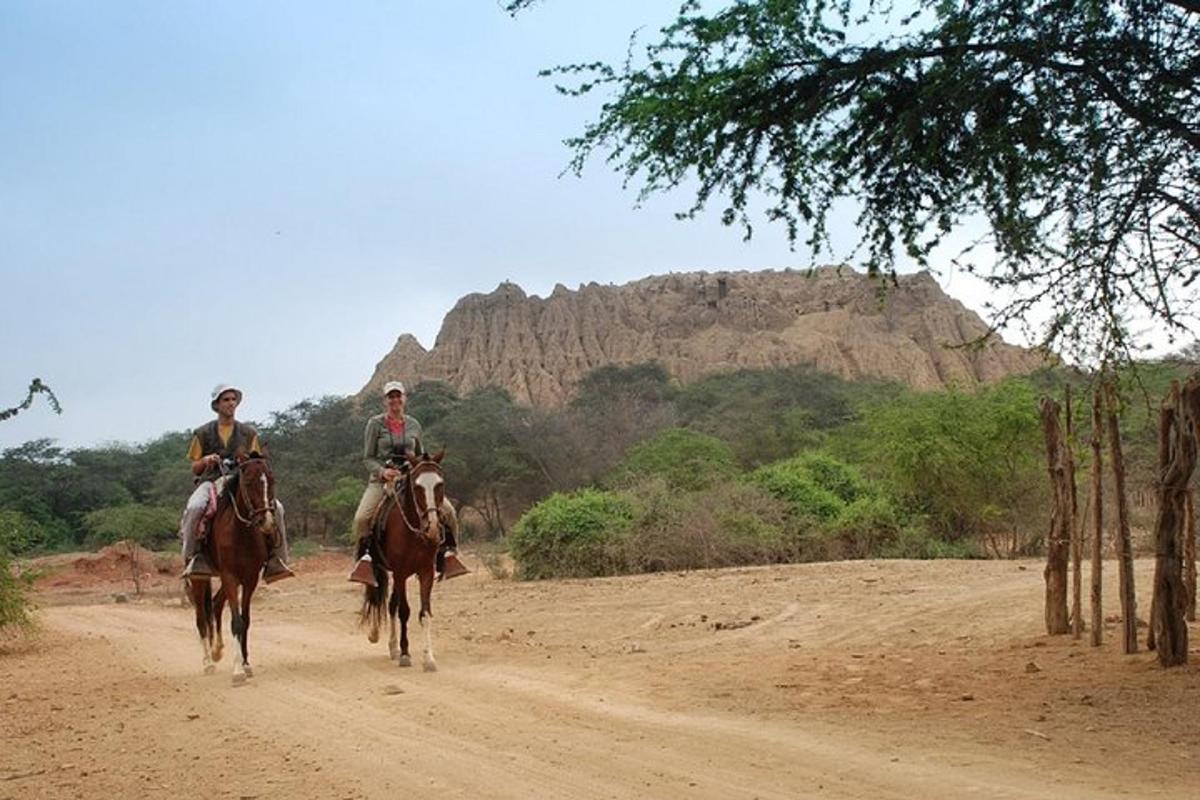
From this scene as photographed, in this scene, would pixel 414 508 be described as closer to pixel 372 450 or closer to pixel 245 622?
pixel 372 450

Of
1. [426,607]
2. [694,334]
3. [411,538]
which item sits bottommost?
[426,607]

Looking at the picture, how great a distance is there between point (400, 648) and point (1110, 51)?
8.56 metres

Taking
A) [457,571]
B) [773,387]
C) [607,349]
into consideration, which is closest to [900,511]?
[457,571]

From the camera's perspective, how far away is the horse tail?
1181 centimetres

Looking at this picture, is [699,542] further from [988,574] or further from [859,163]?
[859,163]

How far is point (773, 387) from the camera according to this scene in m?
61.2

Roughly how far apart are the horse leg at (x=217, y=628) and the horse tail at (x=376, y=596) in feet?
4.96

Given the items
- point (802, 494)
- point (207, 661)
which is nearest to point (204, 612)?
point (207, 661)

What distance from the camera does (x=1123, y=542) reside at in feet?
31.2

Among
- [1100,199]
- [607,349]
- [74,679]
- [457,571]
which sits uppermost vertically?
[607,349]

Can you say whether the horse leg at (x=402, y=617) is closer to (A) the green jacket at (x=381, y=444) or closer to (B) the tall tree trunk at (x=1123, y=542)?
(A) the green jacket at (x=381, y=444)

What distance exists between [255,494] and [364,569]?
1.42 meters

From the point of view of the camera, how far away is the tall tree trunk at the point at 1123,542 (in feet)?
31.1

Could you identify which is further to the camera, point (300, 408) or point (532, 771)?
point (300, 408)
